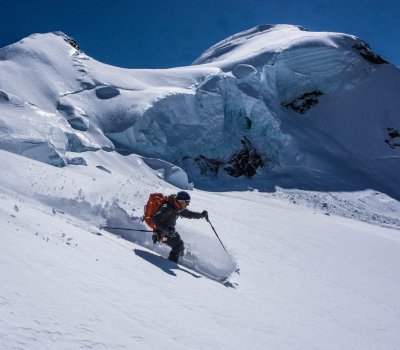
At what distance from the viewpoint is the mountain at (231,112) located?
77.0ft

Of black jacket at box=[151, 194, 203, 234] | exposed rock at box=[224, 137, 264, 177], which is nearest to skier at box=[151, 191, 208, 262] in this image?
black jacket at box=[151, 194, 203, 234]

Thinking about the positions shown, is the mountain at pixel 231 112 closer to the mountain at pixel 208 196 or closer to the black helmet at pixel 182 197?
the mountain at pixel 208 196

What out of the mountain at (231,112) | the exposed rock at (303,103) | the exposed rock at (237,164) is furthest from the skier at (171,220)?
the exposed rock at (303,103)

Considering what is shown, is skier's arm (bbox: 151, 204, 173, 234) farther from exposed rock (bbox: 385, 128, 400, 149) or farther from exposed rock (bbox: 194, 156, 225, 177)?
exposed rock (bbox: 385, 128, 400, 149)

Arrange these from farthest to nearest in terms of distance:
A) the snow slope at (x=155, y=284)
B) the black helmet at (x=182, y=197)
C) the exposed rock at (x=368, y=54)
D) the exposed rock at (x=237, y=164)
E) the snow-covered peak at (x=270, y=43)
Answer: the exposed rock at (x=368, y=54), the snow-covered peak at (x=270, y=43), the exposed rock at (x=237, y=164), the black helmet at (x=182, y=197), the snow slope at (x=155, y=284)

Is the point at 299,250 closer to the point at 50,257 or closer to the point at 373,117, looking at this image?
the point at 50,257

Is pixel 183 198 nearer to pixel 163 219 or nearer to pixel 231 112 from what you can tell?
pixel 163 219

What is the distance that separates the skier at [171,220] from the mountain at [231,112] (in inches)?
397

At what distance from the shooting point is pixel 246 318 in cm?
614

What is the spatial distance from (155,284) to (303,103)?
34.3 m

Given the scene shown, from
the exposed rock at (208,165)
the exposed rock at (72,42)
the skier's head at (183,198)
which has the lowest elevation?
the skier's head at (183,198)

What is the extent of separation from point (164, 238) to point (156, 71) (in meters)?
25.6

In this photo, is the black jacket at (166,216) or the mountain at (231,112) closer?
the black jacket at (166,216)

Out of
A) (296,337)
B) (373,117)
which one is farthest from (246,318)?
(373,117)
